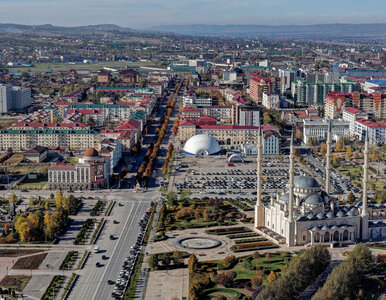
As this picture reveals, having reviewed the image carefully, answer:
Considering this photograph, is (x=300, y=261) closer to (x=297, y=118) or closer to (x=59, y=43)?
(x=297, y=118)

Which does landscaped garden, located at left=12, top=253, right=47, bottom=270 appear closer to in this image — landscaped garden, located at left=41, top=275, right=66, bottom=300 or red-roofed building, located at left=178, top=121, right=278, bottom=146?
landscaped garden, located at left=41, top=275, right=66, bottom=300

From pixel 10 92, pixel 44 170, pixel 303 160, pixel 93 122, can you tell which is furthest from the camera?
pixel 10 92

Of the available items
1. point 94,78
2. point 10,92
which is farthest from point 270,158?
point 94,78

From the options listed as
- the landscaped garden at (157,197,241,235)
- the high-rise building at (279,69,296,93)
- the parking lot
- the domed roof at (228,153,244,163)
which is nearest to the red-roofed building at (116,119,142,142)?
the parking lot

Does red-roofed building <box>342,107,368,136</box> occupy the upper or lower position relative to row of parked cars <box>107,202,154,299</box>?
upper

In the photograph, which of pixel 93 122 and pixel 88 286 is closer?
pixel 88 286

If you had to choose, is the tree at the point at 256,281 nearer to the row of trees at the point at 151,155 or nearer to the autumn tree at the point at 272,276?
the autumn tree at the point at 272,276
